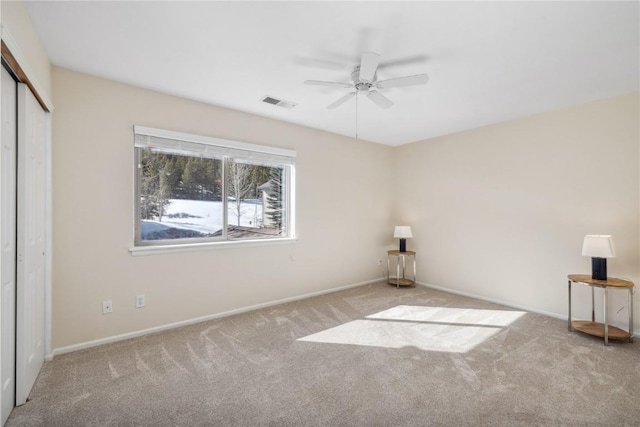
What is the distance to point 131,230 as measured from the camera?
112 inches

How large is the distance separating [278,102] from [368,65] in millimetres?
1420

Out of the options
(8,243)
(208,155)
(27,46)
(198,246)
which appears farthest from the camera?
(208,155)

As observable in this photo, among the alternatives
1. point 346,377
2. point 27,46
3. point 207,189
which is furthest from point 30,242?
point 346,377

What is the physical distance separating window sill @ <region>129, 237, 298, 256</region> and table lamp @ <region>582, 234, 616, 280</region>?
3.21m

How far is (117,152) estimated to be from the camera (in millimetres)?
2783

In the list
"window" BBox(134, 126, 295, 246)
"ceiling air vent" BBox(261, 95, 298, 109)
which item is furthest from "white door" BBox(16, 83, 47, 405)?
"ceiling air vent" BBox(261, 95, 298, 109)

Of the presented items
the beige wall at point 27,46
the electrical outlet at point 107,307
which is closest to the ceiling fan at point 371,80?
the beige wall at point 27,46

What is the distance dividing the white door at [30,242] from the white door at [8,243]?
0.12 feet

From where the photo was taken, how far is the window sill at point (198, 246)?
114 inches

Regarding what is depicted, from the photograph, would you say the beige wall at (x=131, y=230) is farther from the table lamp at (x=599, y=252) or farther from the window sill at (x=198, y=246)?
the table lamp at (x=599, y=252)

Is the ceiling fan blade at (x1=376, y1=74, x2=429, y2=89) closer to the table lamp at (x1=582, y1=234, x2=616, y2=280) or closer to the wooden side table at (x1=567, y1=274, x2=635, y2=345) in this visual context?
the table lamp at (x1=582, y1=234, x2=616, y2=280)

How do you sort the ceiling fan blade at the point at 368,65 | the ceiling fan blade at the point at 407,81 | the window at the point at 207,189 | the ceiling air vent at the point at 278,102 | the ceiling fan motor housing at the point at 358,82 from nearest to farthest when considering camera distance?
the ceiling fan blade at the point at 368,65 → the ceiling fan blade at the point at 407,81 → the ceiling fan motor housing at the point at 358,82 → the window at the point at 207,189 → the ceiling air vent at the point at 278,102

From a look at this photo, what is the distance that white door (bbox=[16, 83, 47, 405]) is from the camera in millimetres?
1846

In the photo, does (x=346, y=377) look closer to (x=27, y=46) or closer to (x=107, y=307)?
(x=107, y=307)
